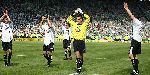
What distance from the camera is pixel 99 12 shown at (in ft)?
237

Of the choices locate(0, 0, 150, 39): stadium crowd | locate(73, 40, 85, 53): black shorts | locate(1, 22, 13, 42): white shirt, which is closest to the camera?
locate(73, 40, 85, 53): black shorts

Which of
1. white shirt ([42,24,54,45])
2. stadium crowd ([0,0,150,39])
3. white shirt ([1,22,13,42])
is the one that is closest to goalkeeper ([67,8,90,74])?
white shirt ([42,24,54,45])

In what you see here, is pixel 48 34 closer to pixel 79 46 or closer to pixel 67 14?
pixel 79 46

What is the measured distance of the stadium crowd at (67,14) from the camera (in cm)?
6219

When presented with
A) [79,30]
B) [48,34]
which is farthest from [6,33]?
[79,30]

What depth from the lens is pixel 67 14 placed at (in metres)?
67.9

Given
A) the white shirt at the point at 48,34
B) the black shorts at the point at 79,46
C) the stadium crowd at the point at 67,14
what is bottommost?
the black shorts at the point at 79,46

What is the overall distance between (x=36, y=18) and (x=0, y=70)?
4757 centimetres

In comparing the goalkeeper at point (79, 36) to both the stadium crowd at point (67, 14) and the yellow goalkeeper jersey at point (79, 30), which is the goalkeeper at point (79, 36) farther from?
the stadium crowd at point (67, 14)

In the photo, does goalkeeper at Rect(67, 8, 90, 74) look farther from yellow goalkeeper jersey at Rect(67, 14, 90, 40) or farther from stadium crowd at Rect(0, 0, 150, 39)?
stadium crowd at Rect(0, 0, 150, 39)

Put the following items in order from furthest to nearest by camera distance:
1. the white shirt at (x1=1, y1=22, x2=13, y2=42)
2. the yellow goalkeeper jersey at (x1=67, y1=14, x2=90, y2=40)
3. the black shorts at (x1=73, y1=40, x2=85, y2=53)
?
the white shirt at (x1=1, y1=22, x2=13, y2=42) → the yellow goalkeeper jersey at (x1=67, y1=14, x2=90, y2=40) → the black shorts at (x1=73, y1=40, x2=85, y2=53)

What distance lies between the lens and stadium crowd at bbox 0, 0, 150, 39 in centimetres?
6219

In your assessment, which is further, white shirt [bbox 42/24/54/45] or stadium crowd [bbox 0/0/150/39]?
stadium crowd [bbox 0/0/150/39]

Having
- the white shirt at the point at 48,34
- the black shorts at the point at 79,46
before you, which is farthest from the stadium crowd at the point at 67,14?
the black shorts at the point at 79,46
